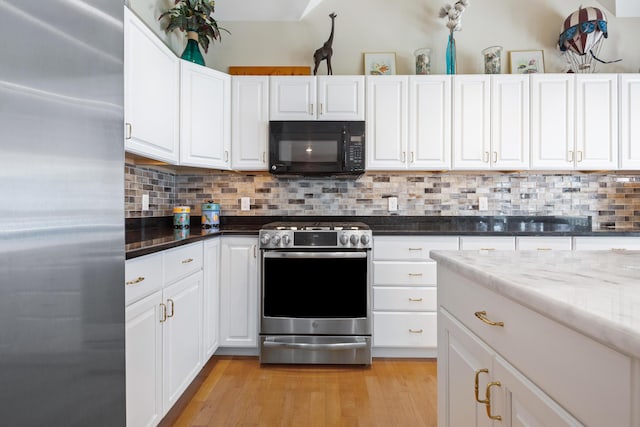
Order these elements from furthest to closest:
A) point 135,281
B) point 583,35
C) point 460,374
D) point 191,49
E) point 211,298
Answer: point 583,35 → point 191,49 → point 211,298 → point 135,281 → point 460,374

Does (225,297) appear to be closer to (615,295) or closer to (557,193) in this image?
(615,295)

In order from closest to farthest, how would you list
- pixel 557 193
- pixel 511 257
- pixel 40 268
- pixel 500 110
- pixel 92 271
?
pixel 40 268
pixel 92 271
pixel 511 257
pixel 500 110
pixel 557 193

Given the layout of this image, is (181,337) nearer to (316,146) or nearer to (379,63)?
(316,146)

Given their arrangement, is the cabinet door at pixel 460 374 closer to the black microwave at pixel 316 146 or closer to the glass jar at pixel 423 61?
the black microwave at pixel 316 146

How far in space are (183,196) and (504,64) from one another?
2974 mm

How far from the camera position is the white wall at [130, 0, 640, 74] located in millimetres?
3092

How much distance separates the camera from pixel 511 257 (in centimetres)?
111

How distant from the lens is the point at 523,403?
0.72 meters

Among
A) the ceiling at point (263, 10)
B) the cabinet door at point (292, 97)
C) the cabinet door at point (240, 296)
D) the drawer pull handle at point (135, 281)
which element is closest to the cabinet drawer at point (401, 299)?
the cabinet door at point (240, 296)

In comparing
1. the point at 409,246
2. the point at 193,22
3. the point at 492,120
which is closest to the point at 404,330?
the point at 409,246

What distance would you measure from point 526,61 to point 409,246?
197 centimetres

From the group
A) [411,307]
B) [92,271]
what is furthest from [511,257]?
[411,307]

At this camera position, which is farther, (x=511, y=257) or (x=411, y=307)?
(x=411, y=307)

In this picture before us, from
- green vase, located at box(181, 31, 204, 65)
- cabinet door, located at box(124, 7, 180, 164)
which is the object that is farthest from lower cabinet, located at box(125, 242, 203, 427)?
green vase, located at box(181, 31, 204, 65)
